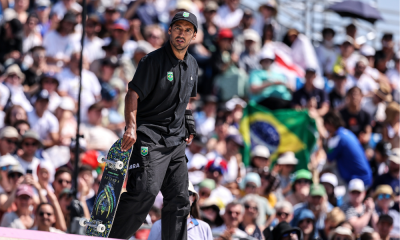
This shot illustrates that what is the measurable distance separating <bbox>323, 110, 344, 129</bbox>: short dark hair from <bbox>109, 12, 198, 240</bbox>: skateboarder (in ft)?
22.1

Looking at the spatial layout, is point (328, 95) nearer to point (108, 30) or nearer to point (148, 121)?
point (108, 30)

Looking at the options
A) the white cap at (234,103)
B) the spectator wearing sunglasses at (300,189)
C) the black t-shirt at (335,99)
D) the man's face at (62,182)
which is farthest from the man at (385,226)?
the man's face at (62,182)

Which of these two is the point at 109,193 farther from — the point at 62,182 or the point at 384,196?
the point at 384,196

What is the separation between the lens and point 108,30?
43.9 ft

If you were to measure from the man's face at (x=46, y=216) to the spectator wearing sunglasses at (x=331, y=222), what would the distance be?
3.91 metres

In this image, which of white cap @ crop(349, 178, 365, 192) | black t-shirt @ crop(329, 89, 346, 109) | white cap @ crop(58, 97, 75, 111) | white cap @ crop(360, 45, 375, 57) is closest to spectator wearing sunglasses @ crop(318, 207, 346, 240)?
white cap @ crop(349, 178, 365, 192)

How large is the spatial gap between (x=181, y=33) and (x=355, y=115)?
8078 millimetres

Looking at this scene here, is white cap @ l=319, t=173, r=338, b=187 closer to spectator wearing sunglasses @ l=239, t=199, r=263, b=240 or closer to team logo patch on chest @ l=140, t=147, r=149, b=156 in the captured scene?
spectator wearing sunglasses @ l=239, t=199, r=263, b=240

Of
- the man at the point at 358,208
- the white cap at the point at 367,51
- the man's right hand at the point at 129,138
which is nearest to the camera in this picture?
the man's right hand at the point at 129,138

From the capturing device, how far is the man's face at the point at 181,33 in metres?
5.75

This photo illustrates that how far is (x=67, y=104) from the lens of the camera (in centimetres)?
1108

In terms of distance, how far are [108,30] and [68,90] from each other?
6.84 feet

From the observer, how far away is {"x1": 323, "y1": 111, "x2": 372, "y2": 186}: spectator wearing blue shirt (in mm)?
11656

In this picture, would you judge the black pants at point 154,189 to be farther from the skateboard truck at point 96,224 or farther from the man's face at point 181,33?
the man's face at point 181,33
